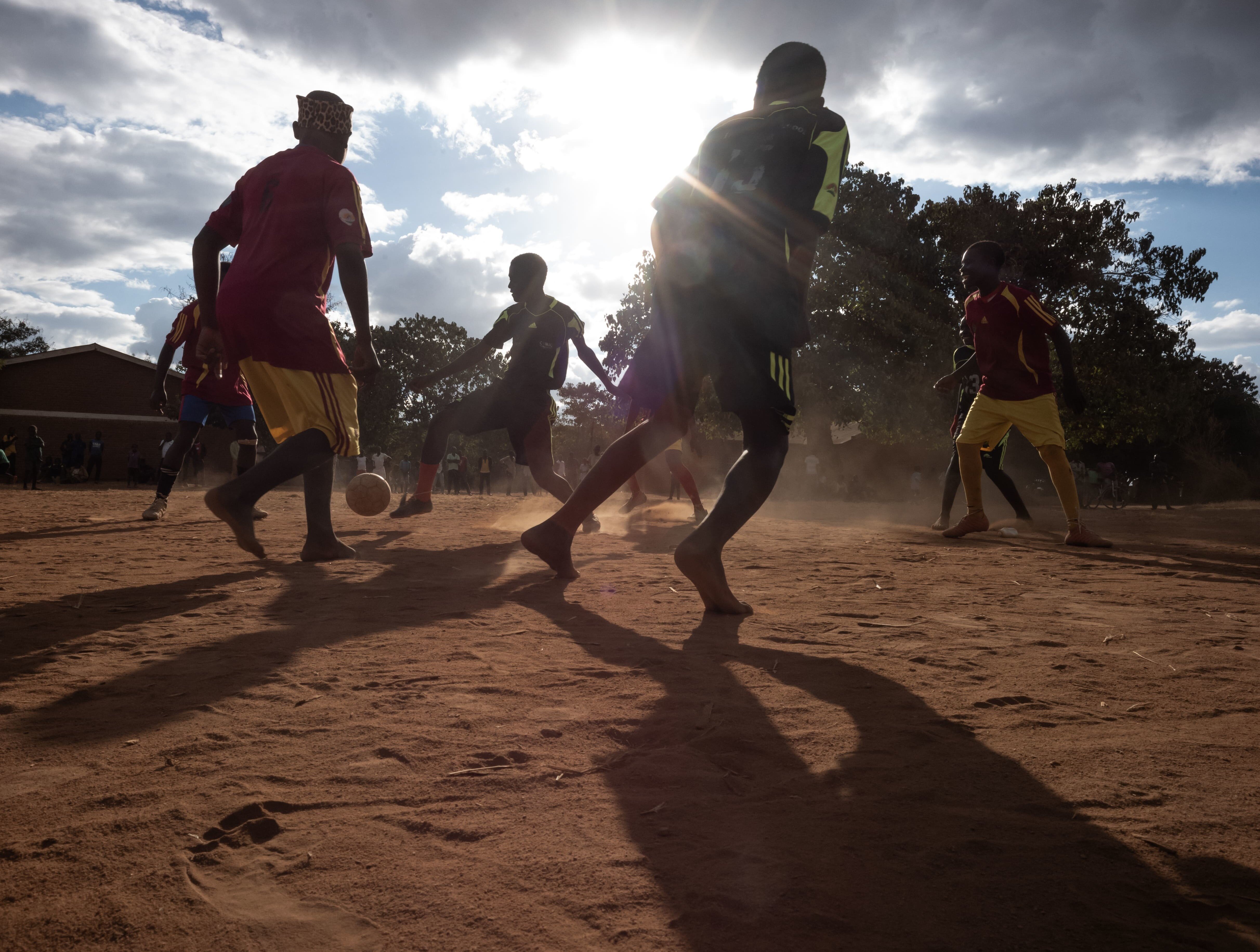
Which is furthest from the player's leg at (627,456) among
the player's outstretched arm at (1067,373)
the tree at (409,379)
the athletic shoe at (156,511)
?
the tree at (409,379)

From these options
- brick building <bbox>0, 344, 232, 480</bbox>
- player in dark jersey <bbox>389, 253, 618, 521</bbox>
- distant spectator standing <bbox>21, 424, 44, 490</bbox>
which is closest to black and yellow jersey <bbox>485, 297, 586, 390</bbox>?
player in dark jersey <bbox>389, 253, 618, 521</bbox>

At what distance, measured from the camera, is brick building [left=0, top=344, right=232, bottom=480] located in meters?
29.2

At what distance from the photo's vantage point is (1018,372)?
231 inches

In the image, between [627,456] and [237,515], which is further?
[237,515]

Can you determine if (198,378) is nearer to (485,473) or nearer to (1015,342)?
(1015,342)

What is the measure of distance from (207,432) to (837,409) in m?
22.4

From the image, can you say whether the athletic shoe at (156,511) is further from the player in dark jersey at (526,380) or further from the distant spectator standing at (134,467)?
the distant spectator standing at (134,467)

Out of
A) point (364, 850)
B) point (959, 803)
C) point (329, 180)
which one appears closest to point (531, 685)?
point (364, 850)

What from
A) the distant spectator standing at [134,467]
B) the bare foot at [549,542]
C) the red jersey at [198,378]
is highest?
the red jersey at [198,378]

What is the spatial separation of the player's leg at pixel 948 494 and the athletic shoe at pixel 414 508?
455cm

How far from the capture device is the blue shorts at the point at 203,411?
649cm

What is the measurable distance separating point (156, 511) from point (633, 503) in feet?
16.9

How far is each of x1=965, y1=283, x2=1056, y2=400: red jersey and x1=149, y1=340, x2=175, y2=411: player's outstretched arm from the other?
6.16 m

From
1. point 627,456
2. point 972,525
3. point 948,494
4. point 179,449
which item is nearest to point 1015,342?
point 972,525
